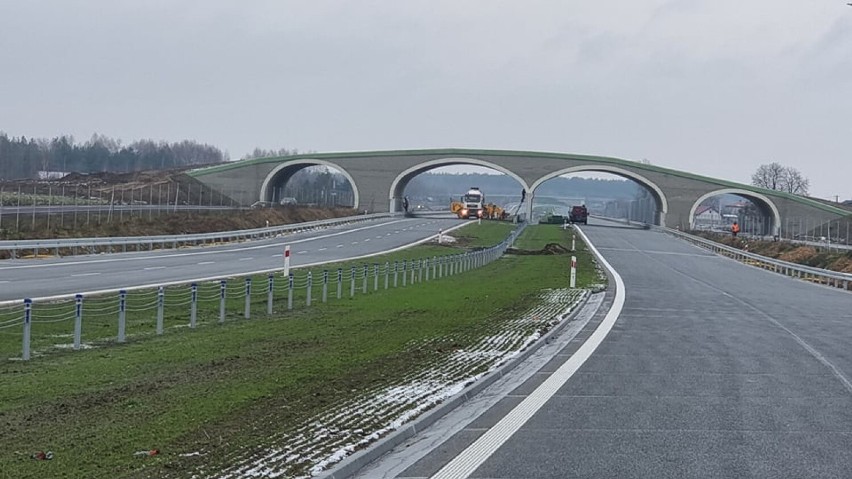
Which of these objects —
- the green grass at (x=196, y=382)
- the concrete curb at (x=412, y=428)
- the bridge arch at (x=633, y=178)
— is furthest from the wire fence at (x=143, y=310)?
the bridge arch at (x=633, y=178)

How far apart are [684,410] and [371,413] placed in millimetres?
3640

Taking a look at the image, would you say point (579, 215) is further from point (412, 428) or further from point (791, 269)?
point (412, 428)

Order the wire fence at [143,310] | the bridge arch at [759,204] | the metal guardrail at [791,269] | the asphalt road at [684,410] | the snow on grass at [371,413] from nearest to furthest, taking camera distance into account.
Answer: the snow on grass at [371,413] → the asphalt road at [684,410] → the wire fence at [143,310] → the metal guardrail at [791,269] → the bridge arch at [759,204]

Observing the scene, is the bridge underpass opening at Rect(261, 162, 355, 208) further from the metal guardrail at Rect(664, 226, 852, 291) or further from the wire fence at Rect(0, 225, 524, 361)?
the wire fence at Rect(0, 225, 524, 361)

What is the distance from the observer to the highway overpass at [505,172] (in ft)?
383

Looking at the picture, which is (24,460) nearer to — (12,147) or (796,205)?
(796,205)

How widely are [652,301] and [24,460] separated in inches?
959

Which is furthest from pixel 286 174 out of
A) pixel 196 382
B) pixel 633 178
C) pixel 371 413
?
pixel 371 413

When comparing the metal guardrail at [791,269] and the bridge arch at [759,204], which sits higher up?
the bridge arch at [759,204]

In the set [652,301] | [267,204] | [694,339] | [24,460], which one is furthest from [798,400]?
[267,204]

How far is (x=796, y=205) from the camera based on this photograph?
11506 cm

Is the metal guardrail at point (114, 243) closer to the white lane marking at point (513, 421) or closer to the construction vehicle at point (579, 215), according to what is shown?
the white lane marking at point (513, 421)

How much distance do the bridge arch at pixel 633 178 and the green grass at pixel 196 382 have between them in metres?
98.3

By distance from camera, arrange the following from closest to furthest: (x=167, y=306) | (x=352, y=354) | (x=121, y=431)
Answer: (x=121, y=431)
(x=352, y=354)
(x=167, y=306)
